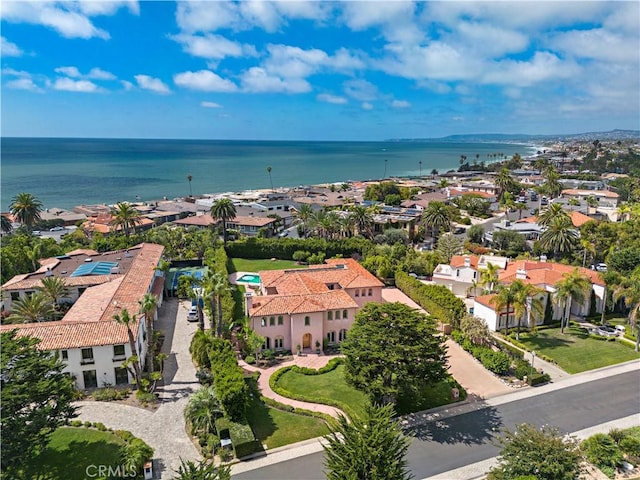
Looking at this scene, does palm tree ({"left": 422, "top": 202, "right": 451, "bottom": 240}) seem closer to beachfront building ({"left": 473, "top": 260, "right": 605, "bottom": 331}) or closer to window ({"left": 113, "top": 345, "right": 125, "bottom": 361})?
beachfront building ({"left": 473, "top": 260, "right": 605, "bottom": 331})

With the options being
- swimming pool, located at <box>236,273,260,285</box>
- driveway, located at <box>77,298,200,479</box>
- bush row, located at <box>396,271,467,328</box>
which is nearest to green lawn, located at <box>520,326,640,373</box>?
bush row, located at <box>396,271,467,328</box>

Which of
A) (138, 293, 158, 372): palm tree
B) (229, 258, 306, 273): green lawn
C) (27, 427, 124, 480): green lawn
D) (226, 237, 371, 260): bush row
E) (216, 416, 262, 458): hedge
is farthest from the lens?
(226, 237, 371, 260): bush row

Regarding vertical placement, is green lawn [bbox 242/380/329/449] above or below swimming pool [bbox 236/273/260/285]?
below

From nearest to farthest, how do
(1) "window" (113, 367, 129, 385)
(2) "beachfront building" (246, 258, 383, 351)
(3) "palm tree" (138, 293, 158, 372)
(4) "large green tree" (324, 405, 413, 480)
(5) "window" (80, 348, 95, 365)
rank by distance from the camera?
(4) "large green tree" (324, 405, 413, 480) → (3) "palm tree" (138, 293, 158, 372) → (5) "window" (80, 348, 95, 365) → (1) "window" (113, 367, 129, 385) → (2) "beachfront building" (246, 258, 383, 351)

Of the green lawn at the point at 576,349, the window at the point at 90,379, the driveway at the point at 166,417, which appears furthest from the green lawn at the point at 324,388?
the green lawn at the point at 576,349

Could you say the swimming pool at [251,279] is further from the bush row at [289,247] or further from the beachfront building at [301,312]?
the bush row at [289,247]

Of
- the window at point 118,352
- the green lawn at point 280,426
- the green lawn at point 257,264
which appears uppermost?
the window at point 118,352

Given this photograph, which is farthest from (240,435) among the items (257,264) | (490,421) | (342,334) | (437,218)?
(437,218)
